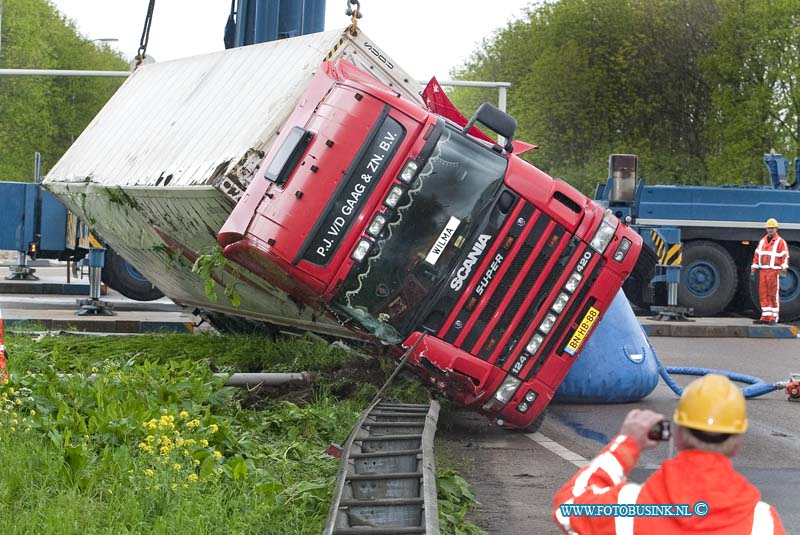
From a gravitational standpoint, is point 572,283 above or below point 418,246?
below

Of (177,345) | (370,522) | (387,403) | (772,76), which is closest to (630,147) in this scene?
(772,76)

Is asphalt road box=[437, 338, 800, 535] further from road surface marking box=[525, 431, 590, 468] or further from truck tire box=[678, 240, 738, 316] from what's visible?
truck tire box=[678, 240, 738, 316]

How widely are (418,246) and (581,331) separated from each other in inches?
52.0

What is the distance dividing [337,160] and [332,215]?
0.36 meters

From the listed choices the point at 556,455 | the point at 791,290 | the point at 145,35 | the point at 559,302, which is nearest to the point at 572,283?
the point at 559,302

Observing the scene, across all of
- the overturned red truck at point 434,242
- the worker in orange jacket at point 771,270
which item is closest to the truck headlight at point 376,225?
the overturned red truck at point 434,242

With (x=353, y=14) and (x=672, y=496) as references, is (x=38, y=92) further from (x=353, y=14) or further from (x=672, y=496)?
(x=672, y=496)

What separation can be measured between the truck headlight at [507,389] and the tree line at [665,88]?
2990 cm

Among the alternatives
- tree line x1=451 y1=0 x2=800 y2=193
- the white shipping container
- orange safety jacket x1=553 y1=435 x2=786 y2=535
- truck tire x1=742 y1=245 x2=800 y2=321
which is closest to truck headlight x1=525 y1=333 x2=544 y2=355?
the white shipping container

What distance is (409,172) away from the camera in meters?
8.70

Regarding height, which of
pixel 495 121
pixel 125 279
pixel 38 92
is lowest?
pixel 125 279

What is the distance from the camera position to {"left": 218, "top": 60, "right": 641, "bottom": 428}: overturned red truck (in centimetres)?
862

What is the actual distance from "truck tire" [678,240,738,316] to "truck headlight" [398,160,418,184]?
1508 centimetres

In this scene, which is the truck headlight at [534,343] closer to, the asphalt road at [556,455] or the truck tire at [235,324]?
the asphalt road at [556,455]
